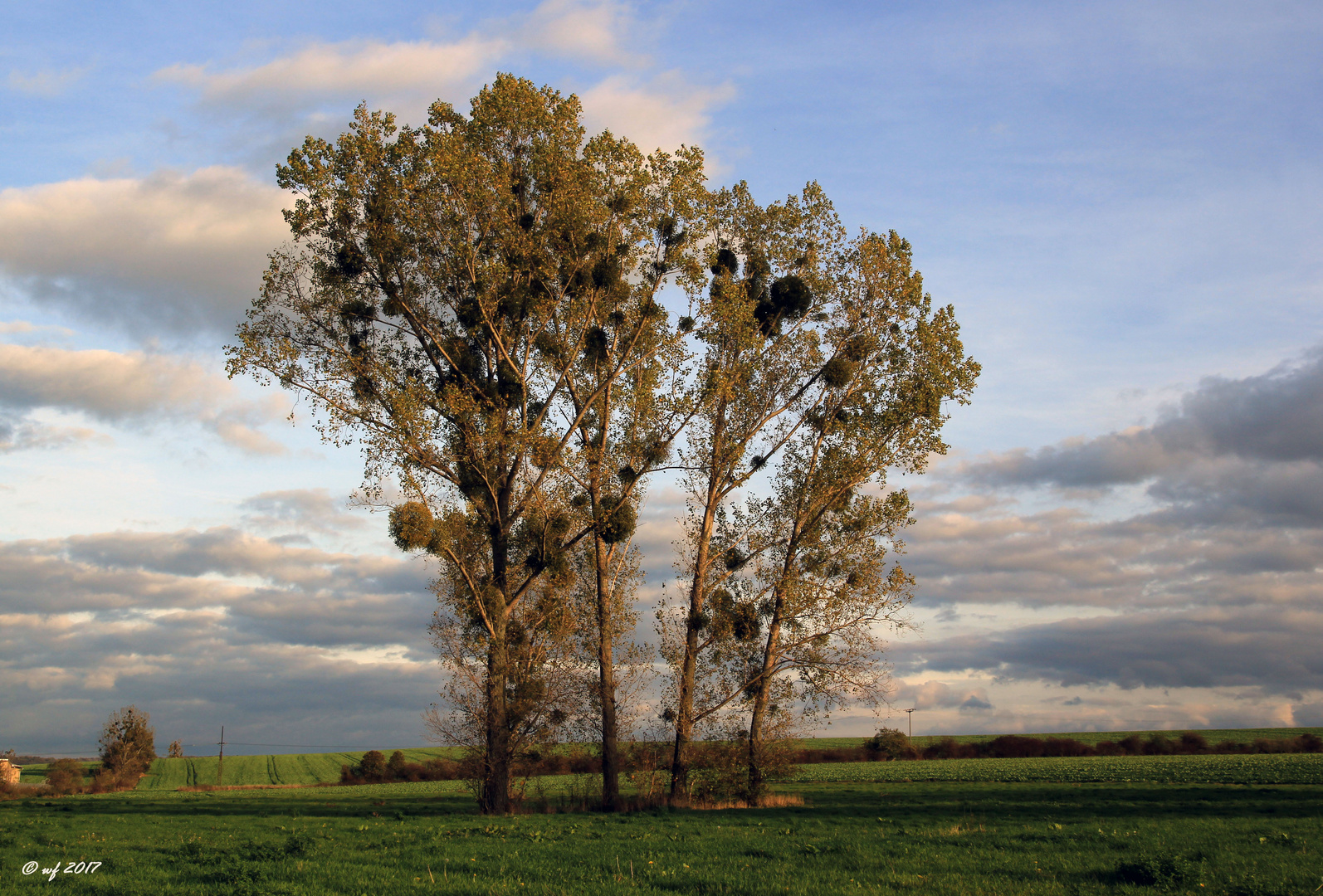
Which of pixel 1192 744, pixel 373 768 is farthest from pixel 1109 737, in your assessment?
pixel 373 768

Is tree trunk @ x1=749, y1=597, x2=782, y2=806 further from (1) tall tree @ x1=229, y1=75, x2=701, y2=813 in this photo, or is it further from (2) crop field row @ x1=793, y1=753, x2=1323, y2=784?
(2) crop field row @ x1=793, y1=753, x2=1323, y2=784

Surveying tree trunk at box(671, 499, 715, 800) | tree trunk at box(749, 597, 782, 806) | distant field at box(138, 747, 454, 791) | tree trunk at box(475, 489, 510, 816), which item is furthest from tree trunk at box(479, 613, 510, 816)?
distant field at box(138, 747, 454, 791)

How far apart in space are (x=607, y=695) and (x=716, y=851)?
13.0 m

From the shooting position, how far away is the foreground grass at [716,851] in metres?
12.6

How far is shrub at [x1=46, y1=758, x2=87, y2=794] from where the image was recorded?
69250 mm

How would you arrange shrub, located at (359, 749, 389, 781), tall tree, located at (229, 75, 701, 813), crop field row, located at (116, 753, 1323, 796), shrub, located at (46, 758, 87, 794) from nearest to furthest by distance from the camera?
tall tree, located at (229, 75, 701, 813), crop field row, located at (116, 753, 1323, 796), shrub, located at (46, 758, 87, 794), shrub, located at (359, 749, 389, 781)

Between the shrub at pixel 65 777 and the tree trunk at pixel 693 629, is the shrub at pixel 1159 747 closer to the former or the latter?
the tree trunk at pixel 693 629

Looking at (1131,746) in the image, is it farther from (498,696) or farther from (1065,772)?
(498,696)

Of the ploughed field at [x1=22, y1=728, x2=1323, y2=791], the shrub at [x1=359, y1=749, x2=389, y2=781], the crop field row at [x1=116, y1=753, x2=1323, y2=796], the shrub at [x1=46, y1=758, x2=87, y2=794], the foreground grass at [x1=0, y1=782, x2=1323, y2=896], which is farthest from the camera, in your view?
Answer: the shrub at [x1=359, y1=749, x2=389, y2=781]

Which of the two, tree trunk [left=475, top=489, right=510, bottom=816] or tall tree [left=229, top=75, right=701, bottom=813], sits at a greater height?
tall tree [left=229, top=75, right=701, bottom=813]

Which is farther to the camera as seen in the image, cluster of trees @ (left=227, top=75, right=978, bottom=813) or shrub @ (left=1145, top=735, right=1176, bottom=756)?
shrub @ (left=1145, top=735, right=1176, bottom=756)

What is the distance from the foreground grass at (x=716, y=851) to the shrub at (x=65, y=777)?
48.5 metres

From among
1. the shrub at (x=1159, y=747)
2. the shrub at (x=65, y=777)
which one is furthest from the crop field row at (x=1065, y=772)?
the shrub at (x=1159, y=747)

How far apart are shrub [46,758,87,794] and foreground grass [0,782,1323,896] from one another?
4853 centimetres
